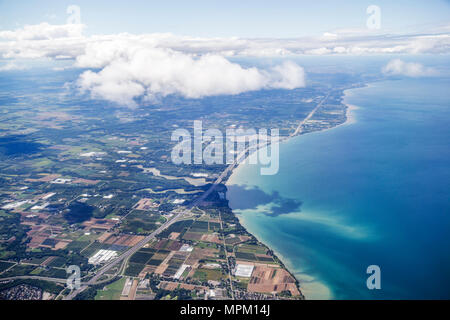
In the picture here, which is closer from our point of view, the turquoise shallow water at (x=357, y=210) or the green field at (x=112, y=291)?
the green field at (x=112, y=291)

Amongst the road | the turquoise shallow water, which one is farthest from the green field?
the turquoise shallow water

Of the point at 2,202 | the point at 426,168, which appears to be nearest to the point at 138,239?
the point at 2,202

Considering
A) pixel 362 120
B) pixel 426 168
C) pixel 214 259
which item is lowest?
pixel 214 259

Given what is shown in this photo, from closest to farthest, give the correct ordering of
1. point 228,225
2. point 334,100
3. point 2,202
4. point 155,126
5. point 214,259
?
point 214,259
point 228,225
point 2,202
point 155,126
point 334,100

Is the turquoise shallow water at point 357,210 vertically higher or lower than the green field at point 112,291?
higher

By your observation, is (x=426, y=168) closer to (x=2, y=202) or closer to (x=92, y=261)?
(x=92, y=261)

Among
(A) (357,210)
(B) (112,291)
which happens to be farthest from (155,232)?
(A) (357,210)

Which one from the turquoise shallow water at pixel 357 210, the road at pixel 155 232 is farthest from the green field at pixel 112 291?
the turquoise shallow water at pixel 357 210

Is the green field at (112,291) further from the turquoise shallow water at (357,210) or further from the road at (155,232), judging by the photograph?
the turquoise shallow water at (357,210)
